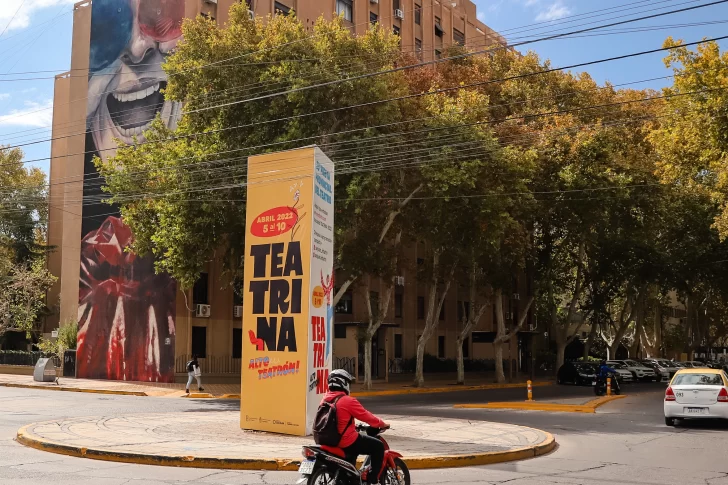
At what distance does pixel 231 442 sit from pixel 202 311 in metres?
23.2

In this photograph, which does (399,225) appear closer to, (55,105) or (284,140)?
(284,140)

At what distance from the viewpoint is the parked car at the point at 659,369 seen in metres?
50.6

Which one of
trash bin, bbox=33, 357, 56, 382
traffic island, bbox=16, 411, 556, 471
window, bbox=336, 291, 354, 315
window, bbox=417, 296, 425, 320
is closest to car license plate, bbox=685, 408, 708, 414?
traffic island, bbox=16, 411, 556, 471

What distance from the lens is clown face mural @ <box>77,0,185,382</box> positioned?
36.0 meters

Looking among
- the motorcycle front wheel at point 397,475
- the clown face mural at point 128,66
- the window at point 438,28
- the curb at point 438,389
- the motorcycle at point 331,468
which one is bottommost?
the curb at point 438,389

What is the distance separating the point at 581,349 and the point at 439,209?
45.9 meters

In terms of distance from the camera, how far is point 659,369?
50.9 m

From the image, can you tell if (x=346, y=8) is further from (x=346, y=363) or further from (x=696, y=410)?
(x=696, y=410)

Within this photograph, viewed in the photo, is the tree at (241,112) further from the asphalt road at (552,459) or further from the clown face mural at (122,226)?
the clown face mural at (122,226)

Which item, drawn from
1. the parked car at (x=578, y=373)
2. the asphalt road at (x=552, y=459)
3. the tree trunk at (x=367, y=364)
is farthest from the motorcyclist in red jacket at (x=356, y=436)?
the parked car at (x=578, y=373)

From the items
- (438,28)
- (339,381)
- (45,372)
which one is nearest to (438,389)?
(45,372)

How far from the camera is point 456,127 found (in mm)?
27531

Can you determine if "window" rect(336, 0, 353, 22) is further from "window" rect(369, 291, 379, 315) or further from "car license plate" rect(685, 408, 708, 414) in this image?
"car license plate" rect(685, 408, 708, 414)

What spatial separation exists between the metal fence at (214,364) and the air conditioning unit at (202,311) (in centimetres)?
198
